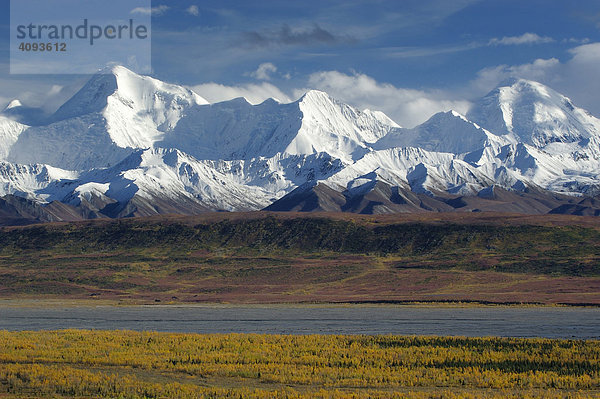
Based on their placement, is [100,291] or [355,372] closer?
[355,372]

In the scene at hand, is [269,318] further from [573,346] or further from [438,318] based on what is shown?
[573,346]

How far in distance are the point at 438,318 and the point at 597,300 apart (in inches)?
1504

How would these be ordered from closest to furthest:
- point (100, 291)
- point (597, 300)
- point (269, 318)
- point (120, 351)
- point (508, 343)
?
1. point (120, 351)
2. point (508, 343)
3. point (269, 318)
4. point (597, 300)
5. point (100, 291)

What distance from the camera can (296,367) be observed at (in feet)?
169

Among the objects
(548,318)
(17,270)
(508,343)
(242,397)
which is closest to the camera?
(242,397)

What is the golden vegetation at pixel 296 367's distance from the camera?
144 ft

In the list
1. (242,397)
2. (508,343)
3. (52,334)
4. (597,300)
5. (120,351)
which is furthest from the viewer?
(597,300)

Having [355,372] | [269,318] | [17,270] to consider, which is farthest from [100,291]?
[355,372]

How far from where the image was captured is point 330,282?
566 ft

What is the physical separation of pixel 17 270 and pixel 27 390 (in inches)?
6328

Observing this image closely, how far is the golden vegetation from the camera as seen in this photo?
4378 centimetres

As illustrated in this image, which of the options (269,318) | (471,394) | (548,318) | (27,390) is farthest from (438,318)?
(27,390)

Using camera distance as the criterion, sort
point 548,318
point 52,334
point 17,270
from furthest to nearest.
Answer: point 17,270 < point 548,318 < point 52,334

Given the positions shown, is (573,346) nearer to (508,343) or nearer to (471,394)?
(508,343)
